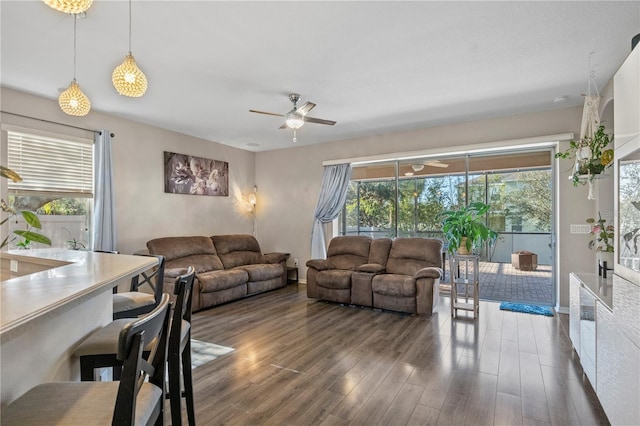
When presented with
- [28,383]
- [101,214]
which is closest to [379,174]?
[101,214]

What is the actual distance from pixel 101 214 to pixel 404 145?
473cm

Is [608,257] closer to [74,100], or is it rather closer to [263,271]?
[263,271]

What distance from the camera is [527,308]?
14.8ft

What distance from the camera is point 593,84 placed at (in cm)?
356

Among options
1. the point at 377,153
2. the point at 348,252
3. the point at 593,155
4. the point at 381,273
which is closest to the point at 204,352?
the point at 381,273

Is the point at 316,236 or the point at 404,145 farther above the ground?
the point at 404,145

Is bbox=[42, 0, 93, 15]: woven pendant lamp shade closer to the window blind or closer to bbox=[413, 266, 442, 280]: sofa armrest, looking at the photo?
the window blind

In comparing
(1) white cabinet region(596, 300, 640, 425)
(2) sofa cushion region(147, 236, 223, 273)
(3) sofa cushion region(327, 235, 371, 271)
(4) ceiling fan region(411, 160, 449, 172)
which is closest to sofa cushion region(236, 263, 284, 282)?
(2) sofa cushion region(147, 236, 223, 273)

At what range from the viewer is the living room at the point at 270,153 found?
3794 millimetres

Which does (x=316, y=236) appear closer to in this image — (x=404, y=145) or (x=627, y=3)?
(x=404, y=145)

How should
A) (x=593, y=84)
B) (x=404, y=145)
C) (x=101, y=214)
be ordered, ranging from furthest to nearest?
(x=404, y=145), (x=101, y=214), (x=593, y=84)

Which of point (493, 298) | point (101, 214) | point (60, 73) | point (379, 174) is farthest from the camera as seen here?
point (379, 174)

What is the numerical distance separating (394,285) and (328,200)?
2323 millimetres

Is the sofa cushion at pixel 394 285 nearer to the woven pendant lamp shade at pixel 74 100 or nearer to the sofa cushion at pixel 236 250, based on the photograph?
the sofa cushion at pixel 236 250
